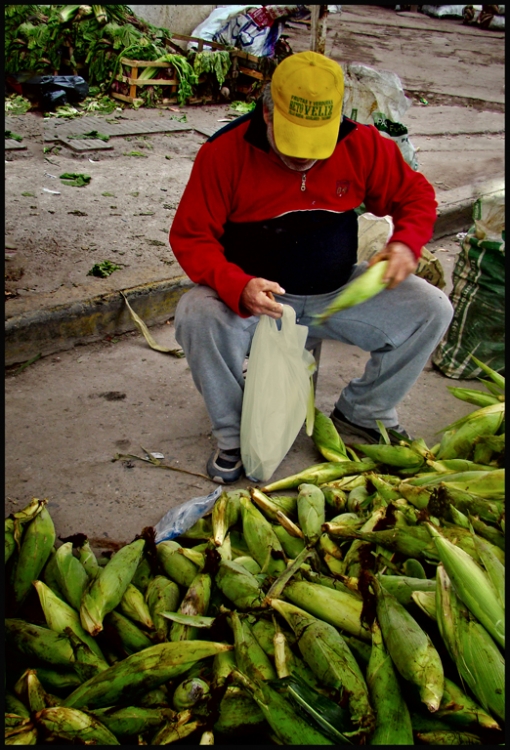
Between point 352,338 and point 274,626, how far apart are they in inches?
59.6

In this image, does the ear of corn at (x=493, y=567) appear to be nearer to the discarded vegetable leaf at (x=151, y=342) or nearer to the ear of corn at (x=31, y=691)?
the ear of corn at (x=31, y=691)

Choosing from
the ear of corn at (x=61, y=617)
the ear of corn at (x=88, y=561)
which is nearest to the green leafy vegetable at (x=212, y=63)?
the ear of corn at (x=88, y=561)

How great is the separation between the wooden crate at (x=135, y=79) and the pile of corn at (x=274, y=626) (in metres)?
6.75

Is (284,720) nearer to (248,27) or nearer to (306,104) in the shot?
(306,104)

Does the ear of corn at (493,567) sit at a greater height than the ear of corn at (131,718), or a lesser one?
greater

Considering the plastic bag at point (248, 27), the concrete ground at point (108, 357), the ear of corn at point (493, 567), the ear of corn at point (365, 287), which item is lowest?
the concrete ground at point (108, 357)

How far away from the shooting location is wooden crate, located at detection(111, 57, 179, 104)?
25.3 feet

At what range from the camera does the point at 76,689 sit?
1.64m

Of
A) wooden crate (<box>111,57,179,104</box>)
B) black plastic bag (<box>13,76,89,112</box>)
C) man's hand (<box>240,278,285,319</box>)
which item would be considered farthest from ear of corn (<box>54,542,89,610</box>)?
wooden crate (<box>111,57,179,104</box>)

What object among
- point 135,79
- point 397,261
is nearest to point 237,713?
point 397,261

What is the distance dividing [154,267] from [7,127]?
3.34 m

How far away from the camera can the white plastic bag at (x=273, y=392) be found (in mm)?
2594

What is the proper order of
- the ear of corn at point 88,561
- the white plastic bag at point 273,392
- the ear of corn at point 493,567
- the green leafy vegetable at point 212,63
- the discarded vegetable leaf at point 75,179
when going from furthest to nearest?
the green leafy vegetable at point 212,63 < the discarded vegetable leaf at point 75,179 < the white plastic bag at point 273,392 < the ear of corn at point 88,561 < the ear of corn at point 493,567

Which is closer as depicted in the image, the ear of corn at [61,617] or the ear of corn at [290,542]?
the ear of corn at [61,617]
